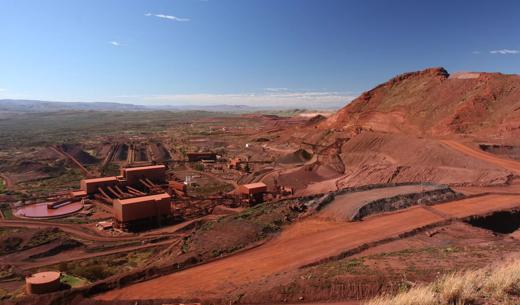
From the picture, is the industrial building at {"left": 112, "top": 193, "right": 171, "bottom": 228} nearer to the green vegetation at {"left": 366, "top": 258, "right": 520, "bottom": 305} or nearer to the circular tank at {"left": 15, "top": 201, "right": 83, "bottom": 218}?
the circular tank at {"left": 15, "top": 201, "right": 83, "bottom": 218}

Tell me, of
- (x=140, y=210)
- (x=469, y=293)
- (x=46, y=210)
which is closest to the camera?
(x=469, y=293)

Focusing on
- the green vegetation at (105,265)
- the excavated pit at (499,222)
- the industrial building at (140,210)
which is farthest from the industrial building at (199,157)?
the excavated pit at (499,222)

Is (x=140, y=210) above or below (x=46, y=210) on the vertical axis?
above

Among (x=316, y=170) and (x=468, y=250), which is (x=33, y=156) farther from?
(x=468, y=250)

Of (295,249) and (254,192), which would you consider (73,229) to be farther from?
(295,249)

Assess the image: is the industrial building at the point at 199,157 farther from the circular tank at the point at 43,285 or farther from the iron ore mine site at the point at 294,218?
the circular tank at the point at 43,285

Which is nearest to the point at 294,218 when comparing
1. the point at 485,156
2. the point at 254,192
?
the point at 254,192
